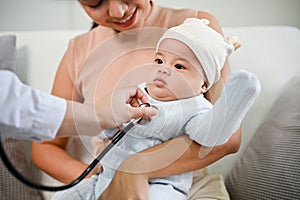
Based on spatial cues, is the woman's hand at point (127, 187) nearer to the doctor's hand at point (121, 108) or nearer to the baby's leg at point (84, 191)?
the baby's leg at point (84, 191)

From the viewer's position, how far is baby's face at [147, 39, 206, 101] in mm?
599

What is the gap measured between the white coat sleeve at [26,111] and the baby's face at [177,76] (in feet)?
0.50

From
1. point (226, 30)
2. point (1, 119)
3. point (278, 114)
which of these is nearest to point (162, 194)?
point (1, 119)

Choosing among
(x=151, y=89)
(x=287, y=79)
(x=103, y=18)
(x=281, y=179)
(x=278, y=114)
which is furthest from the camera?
(x=287, y=79)

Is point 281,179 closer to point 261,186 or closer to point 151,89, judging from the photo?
point 261,186

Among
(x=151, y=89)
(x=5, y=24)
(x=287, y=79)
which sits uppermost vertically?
(x=151, y=89)

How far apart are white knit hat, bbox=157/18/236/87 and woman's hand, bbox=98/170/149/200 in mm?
178

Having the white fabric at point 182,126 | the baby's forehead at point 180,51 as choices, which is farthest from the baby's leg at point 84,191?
the baby's forehead at point 180,51

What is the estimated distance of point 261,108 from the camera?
1051 millimetres

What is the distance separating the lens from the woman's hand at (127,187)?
2.17 ft

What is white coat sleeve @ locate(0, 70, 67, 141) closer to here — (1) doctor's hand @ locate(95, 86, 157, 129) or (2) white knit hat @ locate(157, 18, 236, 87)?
(1) doctor's hand @ locate(95, 86, 157, 129)

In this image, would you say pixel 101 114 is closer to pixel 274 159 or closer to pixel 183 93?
pixel 183 93

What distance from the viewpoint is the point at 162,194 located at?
649 mm

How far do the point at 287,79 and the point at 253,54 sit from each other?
0.33 ft
